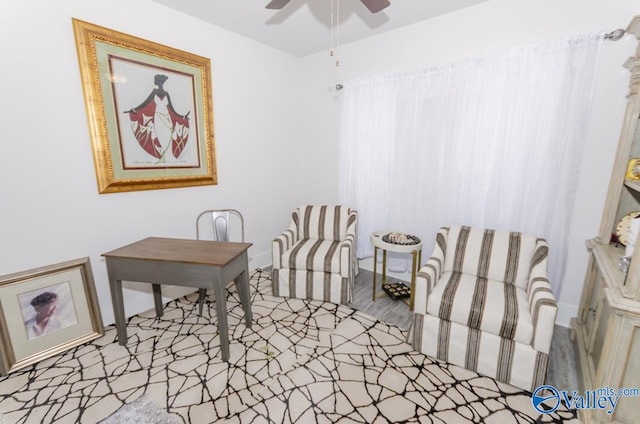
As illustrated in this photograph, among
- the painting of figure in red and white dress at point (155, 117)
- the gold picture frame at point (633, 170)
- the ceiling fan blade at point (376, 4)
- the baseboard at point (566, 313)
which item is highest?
the ceiling fan blade at point (376, 4)

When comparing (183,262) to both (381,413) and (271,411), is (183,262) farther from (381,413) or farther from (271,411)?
(381,413)

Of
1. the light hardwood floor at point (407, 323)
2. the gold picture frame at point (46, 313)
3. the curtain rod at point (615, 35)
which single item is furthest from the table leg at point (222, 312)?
the curtain rod at point (615, 35)

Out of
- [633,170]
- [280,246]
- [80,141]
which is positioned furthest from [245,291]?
[633,170]

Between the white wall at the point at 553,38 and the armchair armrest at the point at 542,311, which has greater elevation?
the white wall at the point at 553,38

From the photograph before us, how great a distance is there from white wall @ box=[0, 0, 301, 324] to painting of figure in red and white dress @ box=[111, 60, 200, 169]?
0.26 meters

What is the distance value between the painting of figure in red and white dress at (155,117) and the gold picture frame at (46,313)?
0.99m

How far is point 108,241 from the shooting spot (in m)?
2.35

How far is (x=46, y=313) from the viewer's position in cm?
203

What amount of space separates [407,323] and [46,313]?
2.86 meters

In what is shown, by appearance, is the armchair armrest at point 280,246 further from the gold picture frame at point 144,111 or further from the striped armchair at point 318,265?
the gold picture frame at point 144,111

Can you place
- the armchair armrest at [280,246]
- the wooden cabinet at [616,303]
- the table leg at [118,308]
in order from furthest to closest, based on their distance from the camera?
the armchair armrest at [280,246] < the table leg at [118,308] < the wooden cabinet at [616,303]

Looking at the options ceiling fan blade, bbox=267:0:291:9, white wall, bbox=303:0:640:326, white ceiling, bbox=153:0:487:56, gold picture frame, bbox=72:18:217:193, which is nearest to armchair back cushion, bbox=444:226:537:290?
white wall, bbox=303:0:640:326

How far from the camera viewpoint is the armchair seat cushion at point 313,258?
8.91ft

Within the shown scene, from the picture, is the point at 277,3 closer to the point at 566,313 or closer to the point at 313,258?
the point at 313,258
